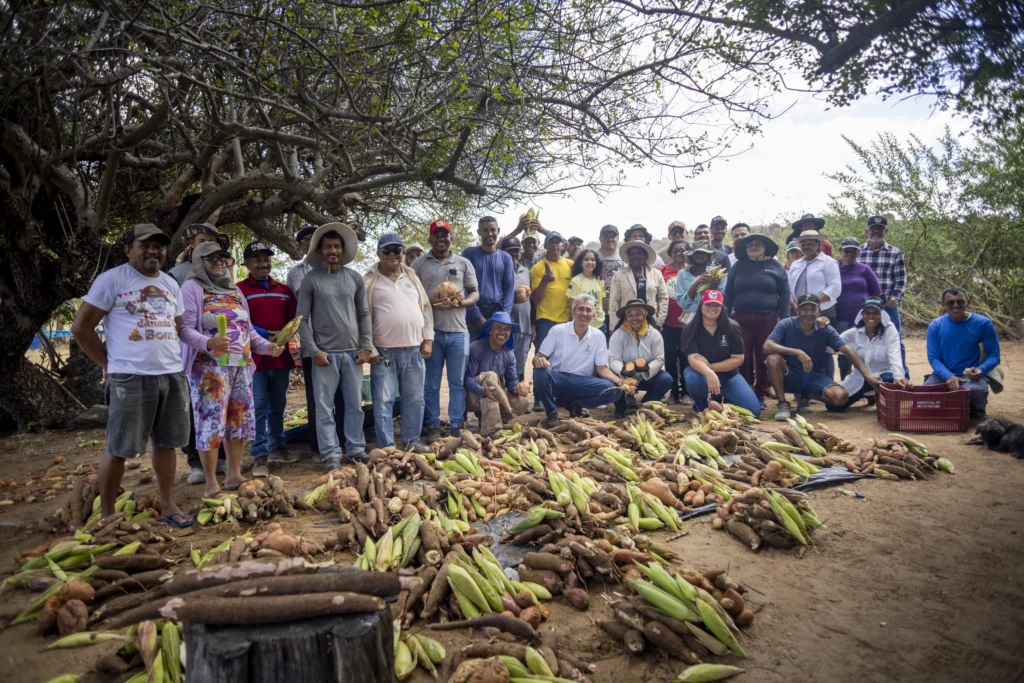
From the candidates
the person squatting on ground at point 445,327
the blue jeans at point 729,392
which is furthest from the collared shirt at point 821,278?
the person squatting on ground at point 445,327

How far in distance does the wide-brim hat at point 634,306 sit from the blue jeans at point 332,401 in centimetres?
315

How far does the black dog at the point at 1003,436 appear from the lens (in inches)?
200

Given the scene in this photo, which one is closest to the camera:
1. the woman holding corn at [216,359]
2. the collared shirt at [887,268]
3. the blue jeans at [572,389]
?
the woman holding corn at [216,359]

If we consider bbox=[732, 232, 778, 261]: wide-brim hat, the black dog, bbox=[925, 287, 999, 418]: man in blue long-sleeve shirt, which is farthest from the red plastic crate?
bbox=[732, 232, 778, 261]: wide-brim hat

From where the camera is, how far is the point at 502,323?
6469 millimetres

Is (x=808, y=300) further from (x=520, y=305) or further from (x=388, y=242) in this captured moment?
(x=388, y=242)

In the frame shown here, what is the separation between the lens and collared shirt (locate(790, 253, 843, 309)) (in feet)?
23.8

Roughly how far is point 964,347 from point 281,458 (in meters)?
7.16

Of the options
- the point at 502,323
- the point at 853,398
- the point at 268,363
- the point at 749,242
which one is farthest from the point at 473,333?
the point at 853,398

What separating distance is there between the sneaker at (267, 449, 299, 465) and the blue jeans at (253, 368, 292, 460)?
47 mm

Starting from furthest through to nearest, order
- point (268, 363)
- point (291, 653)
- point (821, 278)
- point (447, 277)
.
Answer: point (821, 278) → point (447, 277) → point (268, 363) → point (291, 653)

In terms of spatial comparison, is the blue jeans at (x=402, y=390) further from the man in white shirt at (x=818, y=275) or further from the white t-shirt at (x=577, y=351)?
the man in white shirt at (x=818, y=275)

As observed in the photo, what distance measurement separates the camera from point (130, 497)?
14.2 ft

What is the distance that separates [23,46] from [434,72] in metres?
3.69
